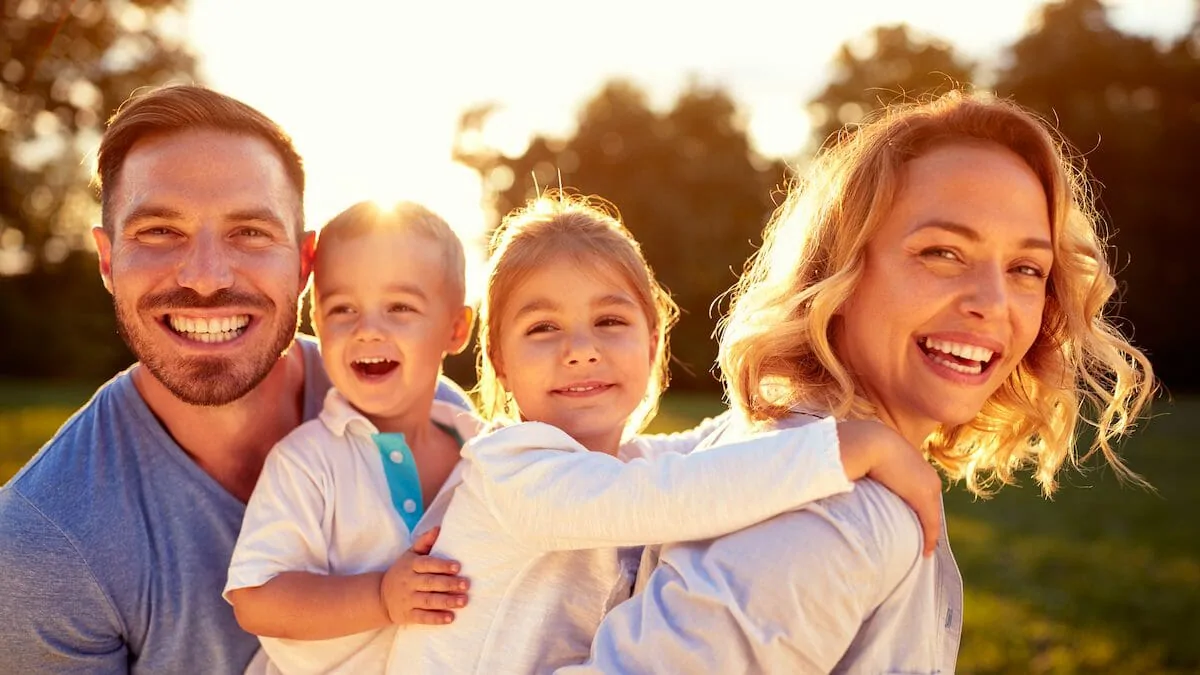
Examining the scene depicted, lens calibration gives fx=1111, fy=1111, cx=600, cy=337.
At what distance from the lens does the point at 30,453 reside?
1259cm

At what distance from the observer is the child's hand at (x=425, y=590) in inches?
103

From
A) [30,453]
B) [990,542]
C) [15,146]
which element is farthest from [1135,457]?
[15,146]

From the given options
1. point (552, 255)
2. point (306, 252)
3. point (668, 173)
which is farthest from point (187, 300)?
point (668, 173)

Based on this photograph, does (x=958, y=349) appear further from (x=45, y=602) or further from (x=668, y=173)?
(x=668, y=173)

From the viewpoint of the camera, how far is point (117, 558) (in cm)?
325

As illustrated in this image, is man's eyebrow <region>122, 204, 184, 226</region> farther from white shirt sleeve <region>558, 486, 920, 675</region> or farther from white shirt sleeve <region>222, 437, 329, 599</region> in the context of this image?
white shirt sleeve <region>558, 486, 920, 675</region>

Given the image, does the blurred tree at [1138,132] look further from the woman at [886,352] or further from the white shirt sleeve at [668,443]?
the woman at [886,352]

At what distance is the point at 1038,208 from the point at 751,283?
83 centimetres

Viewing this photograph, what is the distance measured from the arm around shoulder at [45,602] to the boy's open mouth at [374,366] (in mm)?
957

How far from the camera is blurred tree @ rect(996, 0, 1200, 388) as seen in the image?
3028 cm

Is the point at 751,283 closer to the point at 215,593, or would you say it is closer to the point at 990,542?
the point at 215,593

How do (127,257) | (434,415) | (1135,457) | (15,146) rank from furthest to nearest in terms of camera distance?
1. (15,146)
2. (1135,457)
3. (434,415)
4. (127,257)

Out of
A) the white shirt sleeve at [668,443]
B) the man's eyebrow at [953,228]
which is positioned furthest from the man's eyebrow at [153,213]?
the man's eyebrow at [953,228]

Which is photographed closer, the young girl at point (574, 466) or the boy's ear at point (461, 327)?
the young girl at point (574, 466)
